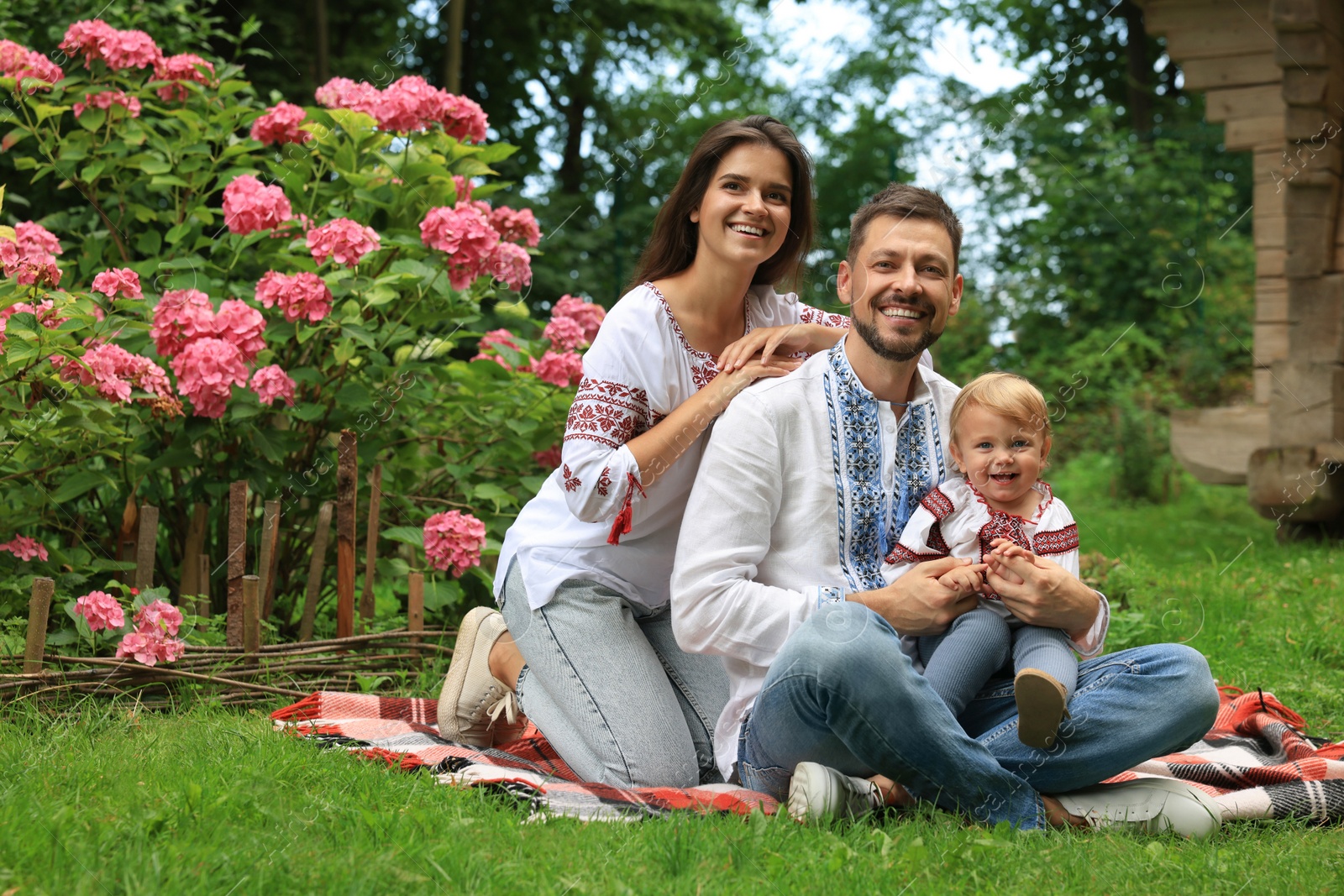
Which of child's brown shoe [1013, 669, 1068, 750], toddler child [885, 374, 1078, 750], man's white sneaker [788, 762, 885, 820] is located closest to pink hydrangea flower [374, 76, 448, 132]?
toddler child [885, 374, 1078, 750]

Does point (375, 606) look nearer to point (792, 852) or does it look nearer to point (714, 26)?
point (792, 852)

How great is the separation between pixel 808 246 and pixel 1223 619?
8.18 feet

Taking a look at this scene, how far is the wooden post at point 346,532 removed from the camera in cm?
378

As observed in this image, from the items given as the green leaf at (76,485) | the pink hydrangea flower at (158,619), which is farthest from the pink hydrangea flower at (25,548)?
the pink hydrangea flower at (158,619)

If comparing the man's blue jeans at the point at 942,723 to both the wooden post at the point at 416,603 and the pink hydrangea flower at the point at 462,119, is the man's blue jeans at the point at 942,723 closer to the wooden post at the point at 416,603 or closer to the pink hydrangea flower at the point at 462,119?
the wooden post at the point at 416,603

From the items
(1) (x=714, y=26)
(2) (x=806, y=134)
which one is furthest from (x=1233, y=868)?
(2) (x=806, y=134)

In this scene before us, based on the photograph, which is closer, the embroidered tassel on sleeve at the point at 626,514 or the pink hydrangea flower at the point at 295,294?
the embroidered tassel on sleeve at the point at 626,514

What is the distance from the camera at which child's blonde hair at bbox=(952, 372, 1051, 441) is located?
273cm

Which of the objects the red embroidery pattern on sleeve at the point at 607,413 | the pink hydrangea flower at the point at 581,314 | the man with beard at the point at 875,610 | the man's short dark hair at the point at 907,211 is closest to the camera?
the man with beard at the point at 875,610

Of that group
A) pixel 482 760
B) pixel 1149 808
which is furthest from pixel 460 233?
pixel 1149 808

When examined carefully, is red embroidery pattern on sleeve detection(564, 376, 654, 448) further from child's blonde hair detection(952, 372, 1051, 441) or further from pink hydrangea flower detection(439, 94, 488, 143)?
pink hydrangea flower detection(439, 94, 488, 143)

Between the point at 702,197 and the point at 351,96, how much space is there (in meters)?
1.67

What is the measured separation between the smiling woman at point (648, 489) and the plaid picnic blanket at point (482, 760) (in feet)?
0.37

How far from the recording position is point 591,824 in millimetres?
2463
